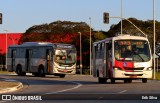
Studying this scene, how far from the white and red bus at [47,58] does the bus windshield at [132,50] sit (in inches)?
668

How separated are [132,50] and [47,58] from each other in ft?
61.8

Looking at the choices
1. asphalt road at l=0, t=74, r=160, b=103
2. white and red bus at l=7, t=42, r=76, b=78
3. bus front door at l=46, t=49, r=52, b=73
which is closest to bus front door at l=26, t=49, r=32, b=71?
white and red bus at l=7, t=42, r=76, b=78

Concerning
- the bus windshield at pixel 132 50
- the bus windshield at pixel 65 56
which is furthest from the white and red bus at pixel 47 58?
the bus windshield at pixel 132 50

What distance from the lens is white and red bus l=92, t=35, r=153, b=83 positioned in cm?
3422

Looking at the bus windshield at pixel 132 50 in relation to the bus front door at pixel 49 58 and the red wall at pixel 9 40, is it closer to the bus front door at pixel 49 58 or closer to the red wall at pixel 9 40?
the bus front door at pixel 49 58

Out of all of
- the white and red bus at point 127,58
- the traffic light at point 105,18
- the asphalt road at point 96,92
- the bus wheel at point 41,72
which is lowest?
the asphalt road at point 96,92

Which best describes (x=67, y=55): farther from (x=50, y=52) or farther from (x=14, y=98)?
(x=14, y=98)

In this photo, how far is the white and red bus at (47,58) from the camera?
51500mm

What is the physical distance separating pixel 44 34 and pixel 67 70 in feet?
177

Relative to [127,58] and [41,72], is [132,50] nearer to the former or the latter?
[127,58]

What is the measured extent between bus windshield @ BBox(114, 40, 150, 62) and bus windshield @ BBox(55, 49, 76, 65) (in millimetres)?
17058

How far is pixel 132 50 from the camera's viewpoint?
34.7m

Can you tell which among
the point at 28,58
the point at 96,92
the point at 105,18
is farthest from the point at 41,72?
the point at 96,92

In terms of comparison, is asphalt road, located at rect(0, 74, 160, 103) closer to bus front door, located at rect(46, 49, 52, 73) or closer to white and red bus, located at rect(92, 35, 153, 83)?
white and red bus, located at rect(92, 35, 153, 83)
